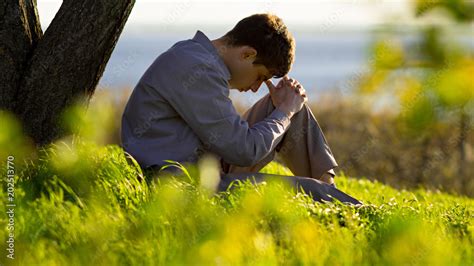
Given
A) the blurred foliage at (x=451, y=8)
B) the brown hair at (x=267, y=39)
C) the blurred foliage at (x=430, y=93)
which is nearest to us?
the brown hair at (x=267, y=39)

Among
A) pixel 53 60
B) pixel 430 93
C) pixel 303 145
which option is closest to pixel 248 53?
pixel 303 145

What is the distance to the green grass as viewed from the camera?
2.98 metres

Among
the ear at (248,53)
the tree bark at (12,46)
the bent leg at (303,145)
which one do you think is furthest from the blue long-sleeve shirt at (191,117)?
the tree bark at (12,46)

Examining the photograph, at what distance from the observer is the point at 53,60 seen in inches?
169

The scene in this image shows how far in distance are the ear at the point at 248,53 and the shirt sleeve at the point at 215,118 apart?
0.18 metres

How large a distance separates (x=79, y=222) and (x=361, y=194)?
116 inches

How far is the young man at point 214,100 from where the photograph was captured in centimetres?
400

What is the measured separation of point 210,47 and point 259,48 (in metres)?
0.26

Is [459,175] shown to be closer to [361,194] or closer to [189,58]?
[361,194]

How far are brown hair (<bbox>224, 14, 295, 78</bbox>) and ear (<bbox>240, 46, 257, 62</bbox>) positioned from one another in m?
0.02

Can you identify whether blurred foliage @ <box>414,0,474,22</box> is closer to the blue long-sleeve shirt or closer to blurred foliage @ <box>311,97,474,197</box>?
blurred foliage @ <box>311,97,474,197</box>

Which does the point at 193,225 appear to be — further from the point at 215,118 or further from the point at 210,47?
the point at 210,47

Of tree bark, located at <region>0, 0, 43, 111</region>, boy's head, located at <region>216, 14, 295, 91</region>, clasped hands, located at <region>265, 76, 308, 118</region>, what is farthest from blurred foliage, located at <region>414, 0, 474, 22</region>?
tree bark, located at <region>0, 0, 43, 111</region>

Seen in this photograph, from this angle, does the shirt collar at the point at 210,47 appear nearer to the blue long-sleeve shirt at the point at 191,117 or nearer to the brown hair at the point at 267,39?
the blue long-sleeve shirt at the point at 191,117
